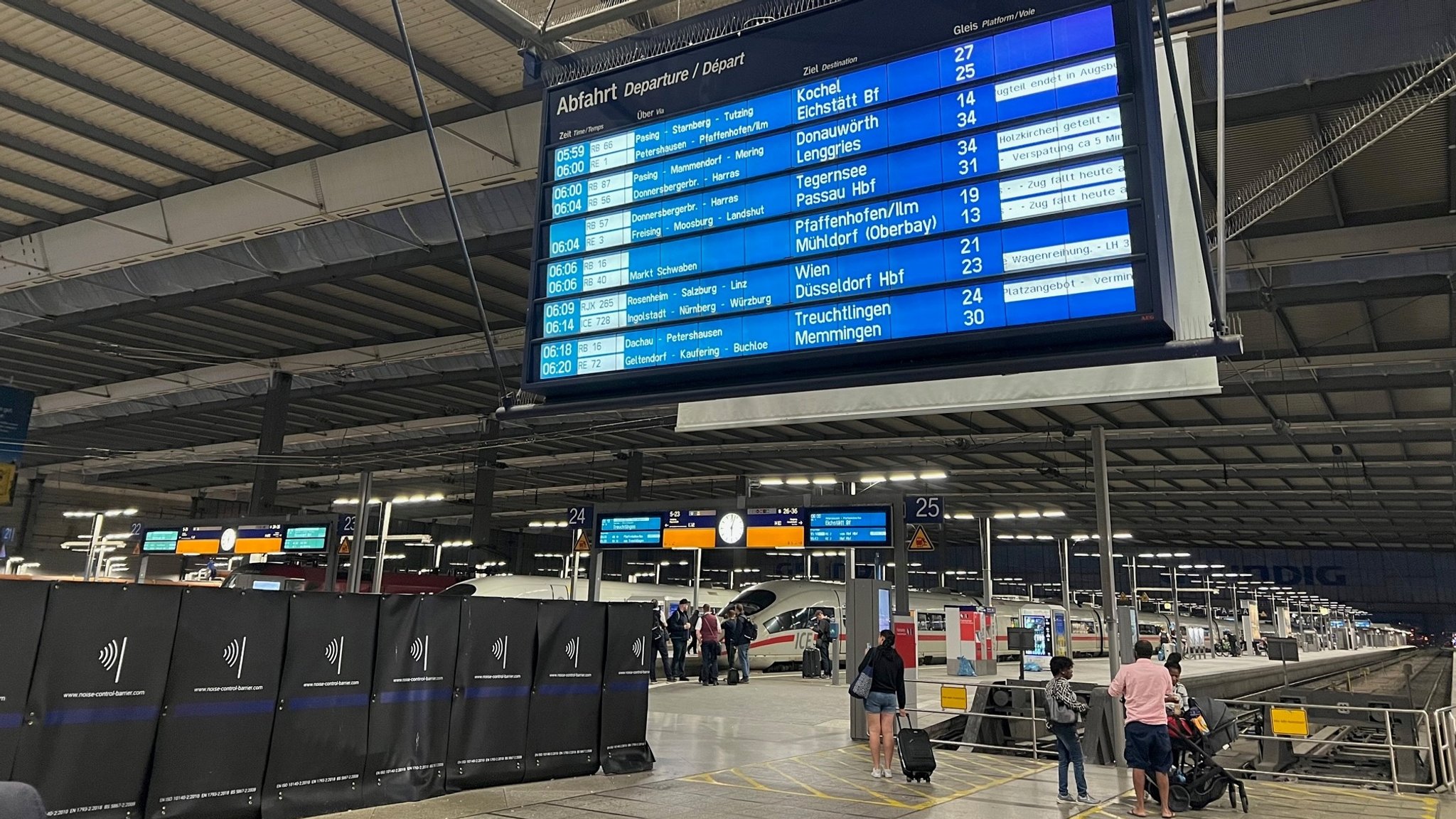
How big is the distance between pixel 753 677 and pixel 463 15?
2190 centimetres

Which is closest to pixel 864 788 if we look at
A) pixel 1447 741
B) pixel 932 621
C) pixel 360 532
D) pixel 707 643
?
pixel 1447 741

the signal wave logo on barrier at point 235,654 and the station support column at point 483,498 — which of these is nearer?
the signal wave logo on barrier at point 235,654

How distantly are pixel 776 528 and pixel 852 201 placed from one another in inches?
533

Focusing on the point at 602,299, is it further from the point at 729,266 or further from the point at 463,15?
the point at 463,15

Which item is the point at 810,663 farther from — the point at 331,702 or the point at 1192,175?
the point at 1192,175

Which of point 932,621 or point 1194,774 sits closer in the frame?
point 1194,774

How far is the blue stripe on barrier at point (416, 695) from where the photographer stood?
901 centimetres

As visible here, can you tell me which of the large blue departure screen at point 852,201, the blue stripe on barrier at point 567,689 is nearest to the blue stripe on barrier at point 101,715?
the blue stripe on barrier at point 567,689

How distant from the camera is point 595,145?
6.29 m

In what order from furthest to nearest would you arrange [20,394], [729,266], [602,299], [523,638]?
[20,394], [523,638], [602,299], [729,266]

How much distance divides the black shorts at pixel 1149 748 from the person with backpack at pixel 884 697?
257 cm

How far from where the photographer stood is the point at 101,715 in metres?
7.00

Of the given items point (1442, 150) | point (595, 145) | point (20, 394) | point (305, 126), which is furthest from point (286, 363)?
point (1442, 150)

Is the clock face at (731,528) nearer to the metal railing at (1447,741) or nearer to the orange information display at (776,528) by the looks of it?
the orange information display at (776,528)
